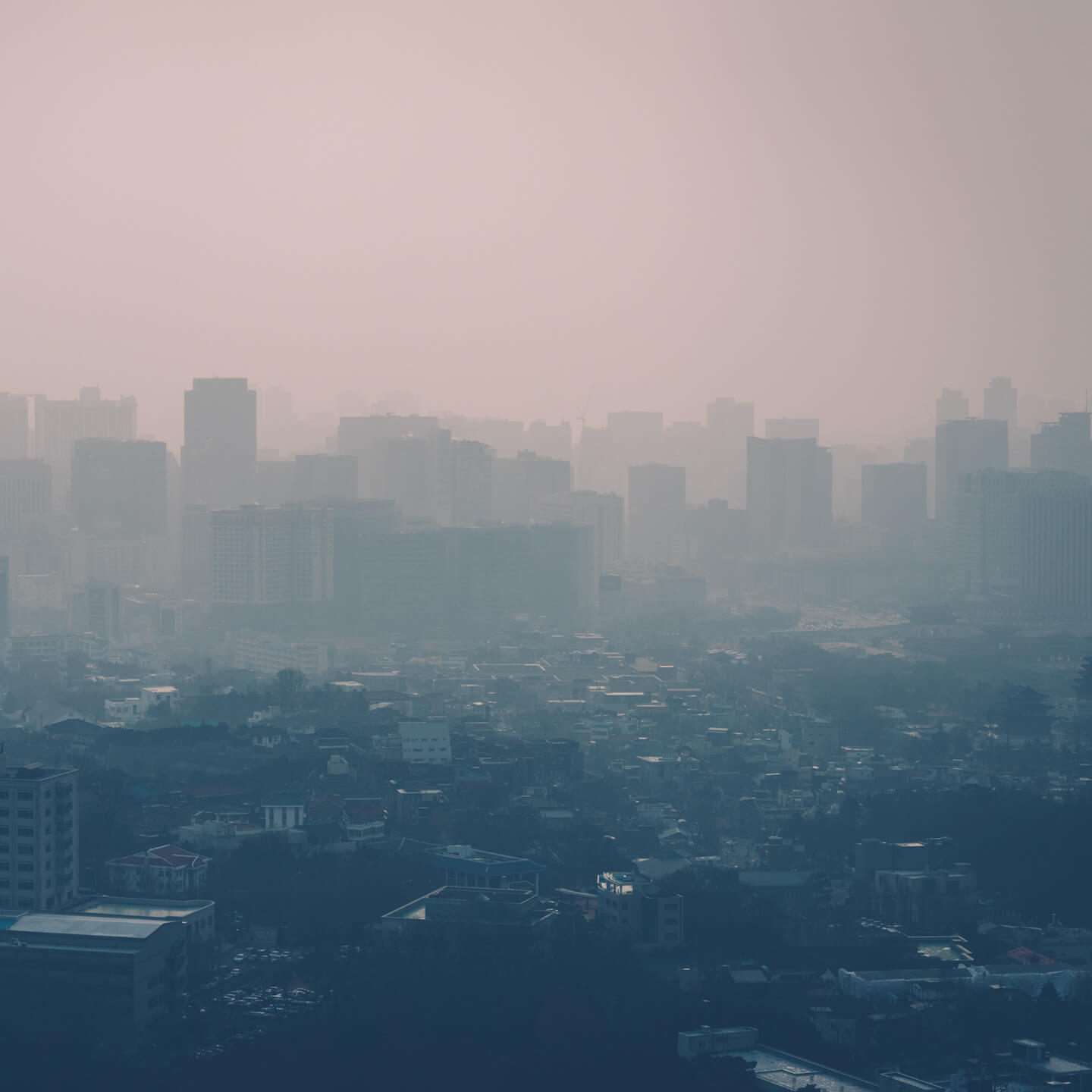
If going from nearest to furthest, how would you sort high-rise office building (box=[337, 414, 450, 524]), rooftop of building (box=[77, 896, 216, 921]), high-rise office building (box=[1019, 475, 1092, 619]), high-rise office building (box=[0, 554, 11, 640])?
rooftop of building (box=[77, 896, 216, 921])
high-rise office building (box=[0, 554, 11, 640])
high-rise office building (box=[1019, 475, 1092, 619])
high-rise office building (box=[337, 414, 450, 524])

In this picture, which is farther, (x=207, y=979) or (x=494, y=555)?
(x=494, y=555)

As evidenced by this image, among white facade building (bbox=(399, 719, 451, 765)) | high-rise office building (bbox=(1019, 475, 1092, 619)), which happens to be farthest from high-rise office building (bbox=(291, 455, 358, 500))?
white facade building (bbox=(399, 719, 451, 765))

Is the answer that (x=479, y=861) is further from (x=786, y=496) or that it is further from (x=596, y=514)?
(x=786, y=496)

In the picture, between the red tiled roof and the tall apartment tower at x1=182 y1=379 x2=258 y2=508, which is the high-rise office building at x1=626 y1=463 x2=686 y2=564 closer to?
the tall apartment tower at x1=182 y1=379 x2=258 y2=508

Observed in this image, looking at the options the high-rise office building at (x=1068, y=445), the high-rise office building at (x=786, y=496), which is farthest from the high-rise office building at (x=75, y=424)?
the high-rise office building at (x=1068, y=445)

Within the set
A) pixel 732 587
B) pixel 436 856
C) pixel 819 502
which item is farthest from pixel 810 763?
pixel 819 502

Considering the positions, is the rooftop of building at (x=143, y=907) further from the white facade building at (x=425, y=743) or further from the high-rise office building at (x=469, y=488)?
the high-rise office building at (x=469, y=488)

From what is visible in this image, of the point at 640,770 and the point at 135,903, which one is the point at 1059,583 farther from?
the point at 135,903
